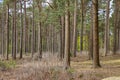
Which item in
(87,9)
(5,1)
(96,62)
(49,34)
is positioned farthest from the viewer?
(49,34)

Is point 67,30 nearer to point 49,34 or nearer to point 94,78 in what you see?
point 94,78

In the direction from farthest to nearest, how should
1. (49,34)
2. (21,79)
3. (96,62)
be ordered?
1. (49,34)
2. (96,62)
3. (21,79)

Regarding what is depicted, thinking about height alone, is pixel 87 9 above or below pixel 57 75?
above

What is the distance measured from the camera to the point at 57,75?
34.8ft

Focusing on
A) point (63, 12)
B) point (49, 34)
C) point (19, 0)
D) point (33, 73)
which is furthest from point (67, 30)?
point (49, 34)

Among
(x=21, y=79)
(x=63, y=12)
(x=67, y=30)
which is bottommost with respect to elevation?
(x=21, y=79)

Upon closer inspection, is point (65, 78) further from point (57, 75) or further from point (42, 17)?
point (42, 17)

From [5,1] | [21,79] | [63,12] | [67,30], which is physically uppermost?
[5,1]

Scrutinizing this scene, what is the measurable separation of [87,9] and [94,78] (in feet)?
85.2

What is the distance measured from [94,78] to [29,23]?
152ft

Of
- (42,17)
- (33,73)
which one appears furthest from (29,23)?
(33,73)

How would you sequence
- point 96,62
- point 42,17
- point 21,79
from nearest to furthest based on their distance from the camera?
point 21,79 < point 96,62 < point 42,17

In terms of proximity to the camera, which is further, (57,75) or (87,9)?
(87,9)

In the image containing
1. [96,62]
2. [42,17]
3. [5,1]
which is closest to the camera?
[96,62]
